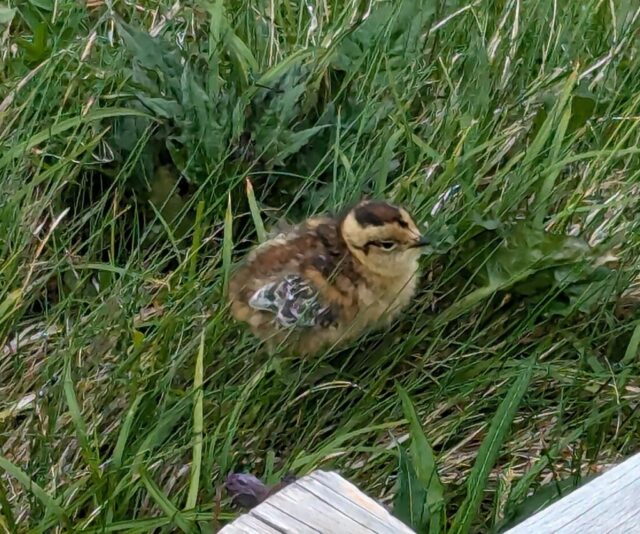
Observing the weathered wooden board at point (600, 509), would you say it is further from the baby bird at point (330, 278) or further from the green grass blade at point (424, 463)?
the baby bird at point (330, 278)

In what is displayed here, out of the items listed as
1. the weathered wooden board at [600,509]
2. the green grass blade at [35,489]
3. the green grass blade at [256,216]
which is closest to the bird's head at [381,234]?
the green grass blade at [256,216]

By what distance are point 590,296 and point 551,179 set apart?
0.36 meters

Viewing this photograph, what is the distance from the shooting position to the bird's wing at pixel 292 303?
261 cm

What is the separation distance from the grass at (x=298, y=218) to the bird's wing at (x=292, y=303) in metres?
0.09

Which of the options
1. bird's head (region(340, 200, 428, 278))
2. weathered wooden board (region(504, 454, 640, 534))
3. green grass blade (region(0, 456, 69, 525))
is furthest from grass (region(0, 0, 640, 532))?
weathered wooden board (region(504, 454, 640, 534))

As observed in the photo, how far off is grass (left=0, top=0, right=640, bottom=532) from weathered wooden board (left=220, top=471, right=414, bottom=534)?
0.78 metres

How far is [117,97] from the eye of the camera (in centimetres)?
307

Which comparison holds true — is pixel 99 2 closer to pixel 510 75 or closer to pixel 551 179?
pixel 510 75

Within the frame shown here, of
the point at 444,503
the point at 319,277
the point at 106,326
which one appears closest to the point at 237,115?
the point at 319,277

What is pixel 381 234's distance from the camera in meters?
2.70

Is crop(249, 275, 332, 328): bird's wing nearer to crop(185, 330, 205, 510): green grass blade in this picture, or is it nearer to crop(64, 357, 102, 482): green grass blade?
crop(185, 330, 205, 510): green grass blade

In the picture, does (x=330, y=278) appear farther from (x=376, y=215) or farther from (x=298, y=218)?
(x=298, y=218)

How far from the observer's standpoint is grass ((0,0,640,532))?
2.32 metres

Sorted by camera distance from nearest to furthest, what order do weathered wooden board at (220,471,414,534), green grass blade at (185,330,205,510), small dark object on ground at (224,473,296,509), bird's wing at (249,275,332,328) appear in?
weathered wooden board at (220,471,414,534) → small dark object on ground at (224,473,296,509) → green grass blade at (185,330,205,510) → bird's wing at (249,275,332,328)
